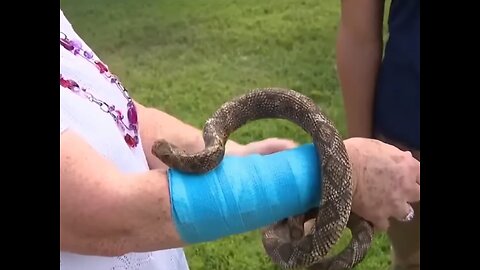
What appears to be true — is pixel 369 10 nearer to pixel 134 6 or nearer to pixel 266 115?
pixel 266 115

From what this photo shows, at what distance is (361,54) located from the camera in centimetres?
218

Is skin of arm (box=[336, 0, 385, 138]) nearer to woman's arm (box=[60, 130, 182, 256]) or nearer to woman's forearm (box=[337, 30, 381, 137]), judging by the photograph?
woman's forearm (box=[337, 30, 381, 137])

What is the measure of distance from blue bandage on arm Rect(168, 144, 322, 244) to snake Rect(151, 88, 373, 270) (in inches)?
1.3

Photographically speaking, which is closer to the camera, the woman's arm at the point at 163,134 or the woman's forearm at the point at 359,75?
the woman's arm at the point at 163,134

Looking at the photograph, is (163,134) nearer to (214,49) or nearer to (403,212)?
(403,212)

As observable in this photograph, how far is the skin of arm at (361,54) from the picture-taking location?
2146mm

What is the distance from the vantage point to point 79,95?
137 centimetres

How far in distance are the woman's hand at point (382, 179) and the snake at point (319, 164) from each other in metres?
0.03

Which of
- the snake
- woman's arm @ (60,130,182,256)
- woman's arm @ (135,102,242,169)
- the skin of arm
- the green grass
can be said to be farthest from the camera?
the green grass

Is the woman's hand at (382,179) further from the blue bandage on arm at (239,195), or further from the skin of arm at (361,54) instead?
the skin of arm at (361,54)

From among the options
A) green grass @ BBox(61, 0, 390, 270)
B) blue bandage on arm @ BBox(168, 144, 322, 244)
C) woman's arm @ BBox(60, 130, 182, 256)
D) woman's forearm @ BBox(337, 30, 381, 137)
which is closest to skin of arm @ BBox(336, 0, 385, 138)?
woman's forearm @ BBox(337, 30, 381, 137)

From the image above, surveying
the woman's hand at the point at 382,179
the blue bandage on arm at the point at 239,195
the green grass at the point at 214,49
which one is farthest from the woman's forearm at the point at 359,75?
the green grass at the point at 214,49

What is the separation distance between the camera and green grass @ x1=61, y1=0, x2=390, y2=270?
4527 mm
